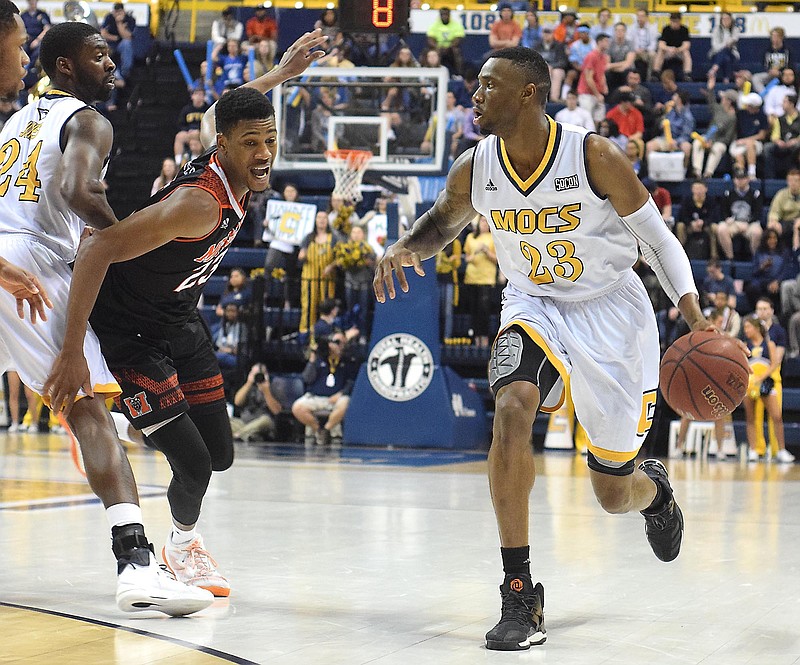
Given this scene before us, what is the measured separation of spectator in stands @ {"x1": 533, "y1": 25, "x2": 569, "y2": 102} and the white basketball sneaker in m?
14.0

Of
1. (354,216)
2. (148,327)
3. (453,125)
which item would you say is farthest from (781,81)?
(148,327)

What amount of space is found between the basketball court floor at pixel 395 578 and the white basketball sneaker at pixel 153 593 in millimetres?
63

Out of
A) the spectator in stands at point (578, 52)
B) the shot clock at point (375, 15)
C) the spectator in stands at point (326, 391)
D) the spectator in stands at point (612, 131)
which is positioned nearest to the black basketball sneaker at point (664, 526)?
the shot clock at point (375, 15)

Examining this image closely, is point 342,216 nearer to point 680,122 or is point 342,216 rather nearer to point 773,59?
point 680,122

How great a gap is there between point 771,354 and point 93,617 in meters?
10.1

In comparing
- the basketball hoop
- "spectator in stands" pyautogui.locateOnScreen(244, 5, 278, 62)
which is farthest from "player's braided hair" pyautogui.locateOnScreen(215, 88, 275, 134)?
"spectator in stands" pyautogui.locateOnScreen(244, 5, 278, 62)

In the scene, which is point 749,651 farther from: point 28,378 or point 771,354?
point 771,354

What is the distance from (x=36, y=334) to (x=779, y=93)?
14.3 metres

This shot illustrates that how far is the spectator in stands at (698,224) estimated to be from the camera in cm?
1480

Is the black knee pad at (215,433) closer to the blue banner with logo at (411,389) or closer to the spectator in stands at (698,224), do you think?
the blue banner with logo at (411,389)

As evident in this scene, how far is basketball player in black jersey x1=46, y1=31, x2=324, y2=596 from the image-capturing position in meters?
4.27

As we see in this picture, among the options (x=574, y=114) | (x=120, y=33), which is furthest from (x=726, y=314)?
(x=120, y=33)

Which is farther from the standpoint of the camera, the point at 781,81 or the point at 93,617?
the point at 781,81

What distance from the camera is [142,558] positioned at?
13.6 ft
